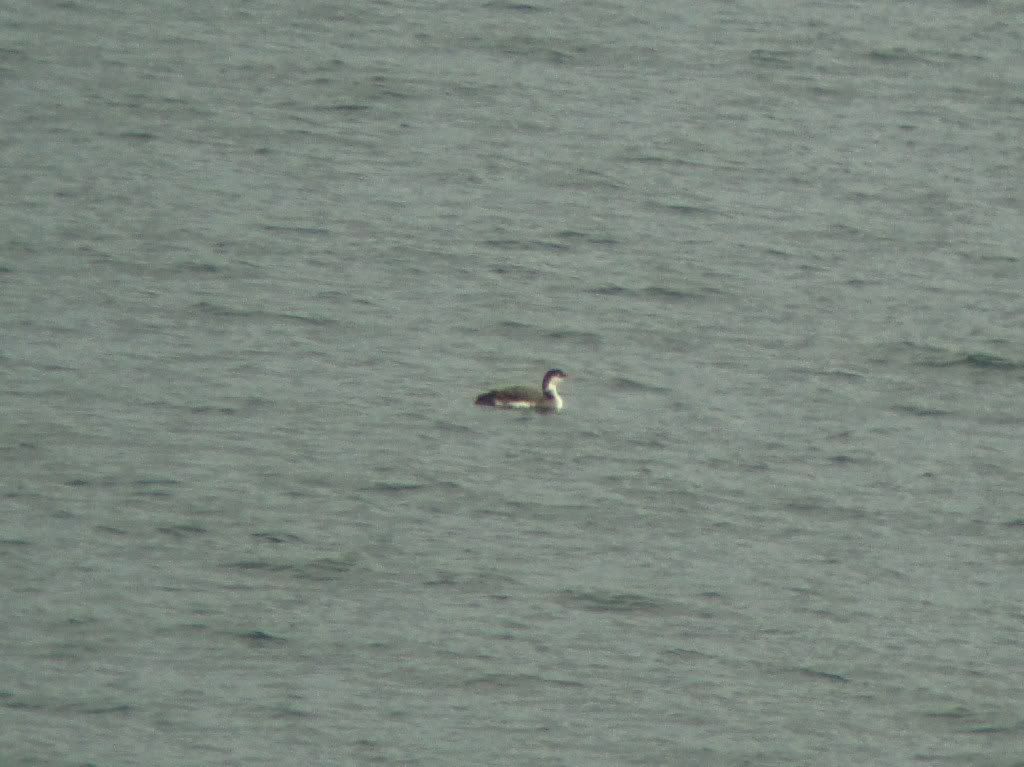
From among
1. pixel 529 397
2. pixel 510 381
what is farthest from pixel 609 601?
pixel 510 381

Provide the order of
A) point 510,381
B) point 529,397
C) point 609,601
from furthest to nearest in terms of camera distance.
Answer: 1. point 510,381
2. point 529,397
3. point 609,601

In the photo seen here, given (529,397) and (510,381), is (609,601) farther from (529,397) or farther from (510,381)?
(510,381)

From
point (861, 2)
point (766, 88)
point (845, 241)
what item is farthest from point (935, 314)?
point (861, 2)

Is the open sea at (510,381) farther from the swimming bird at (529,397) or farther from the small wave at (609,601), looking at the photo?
the swimming bird at (529,397)

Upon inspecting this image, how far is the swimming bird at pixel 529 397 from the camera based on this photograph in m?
20.6

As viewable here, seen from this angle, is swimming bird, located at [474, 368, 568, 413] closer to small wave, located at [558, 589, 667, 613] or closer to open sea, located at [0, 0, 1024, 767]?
open sea, located at [0, 0, 1024, 767]

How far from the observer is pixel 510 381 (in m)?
22.0

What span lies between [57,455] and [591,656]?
5.62m

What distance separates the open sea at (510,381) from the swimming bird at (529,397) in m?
0.21

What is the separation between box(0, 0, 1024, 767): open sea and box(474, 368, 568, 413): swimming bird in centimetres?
21

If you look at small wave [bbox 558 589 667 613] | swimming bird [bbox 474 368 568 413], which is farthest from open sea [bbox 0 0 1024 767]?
swimming bird [bbox 474 368 568 413]

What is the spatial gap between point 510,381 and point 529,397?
129 centimetres

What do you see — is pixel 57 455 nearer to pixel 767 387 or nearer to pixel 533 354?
pixel 533 354

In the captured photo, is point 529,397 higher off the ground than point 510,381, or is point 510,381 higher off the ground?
point 529,397
